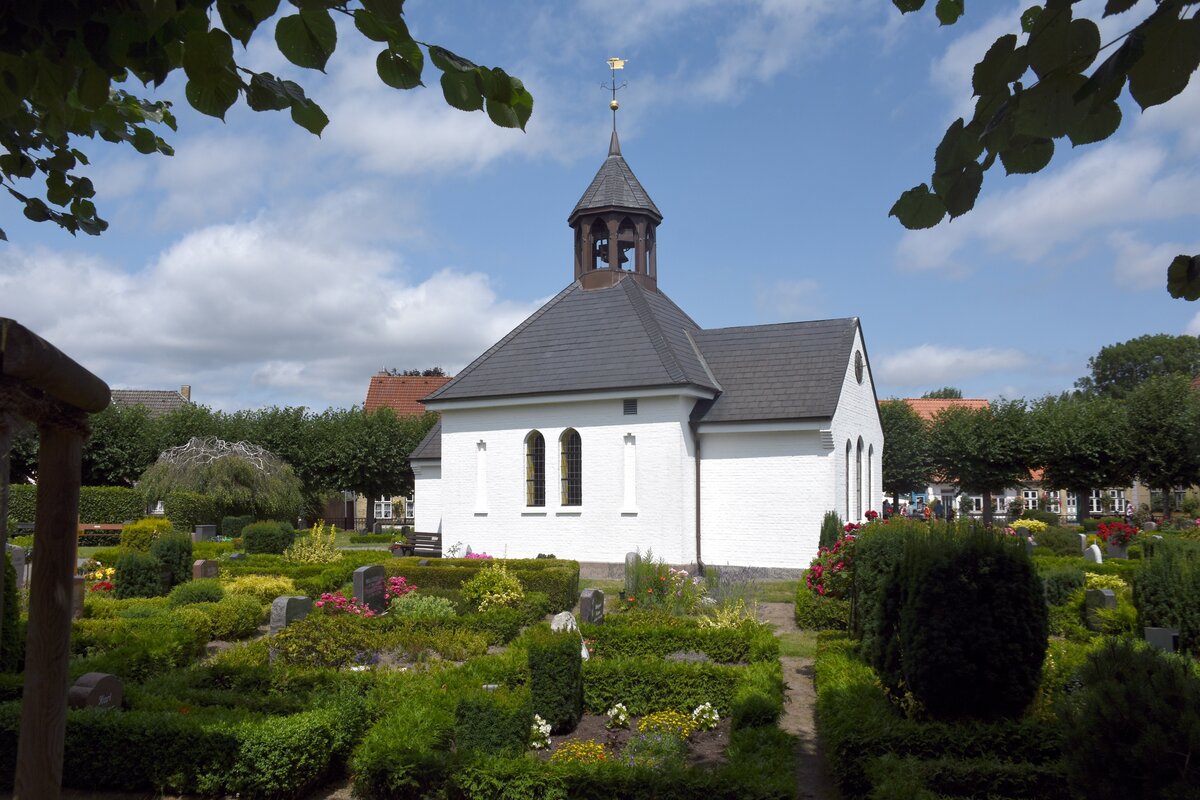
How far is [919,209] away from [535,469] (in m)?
20.1

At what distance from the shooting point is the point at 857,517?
23.0 m

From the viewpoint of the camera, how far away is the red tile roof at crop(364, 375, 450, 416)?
174 feet

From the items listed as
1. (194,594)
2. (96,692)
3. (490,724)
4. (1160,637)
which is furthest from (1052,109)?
(194,594)

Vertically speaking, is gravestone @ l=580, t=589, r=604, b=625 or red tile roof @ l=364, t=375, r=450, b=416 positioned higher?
red tile roof @ l=364, t=375, r=450, b=416

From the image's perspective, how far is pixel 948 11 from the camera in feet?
10.3

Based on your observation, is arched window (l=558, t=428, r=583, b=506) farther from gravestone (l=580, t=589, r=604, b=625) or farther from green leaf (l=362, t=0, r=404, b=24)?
green leaf (l=362, t=0, r=404, b=24)

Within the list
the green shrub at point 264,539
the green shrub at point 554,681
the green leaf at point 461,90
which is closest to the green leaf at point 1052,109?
the green leaf at point 461,90

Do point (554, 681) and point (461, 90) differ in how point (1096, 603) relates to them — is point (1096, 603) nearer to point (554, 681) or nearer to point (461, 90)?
point (554, 681)

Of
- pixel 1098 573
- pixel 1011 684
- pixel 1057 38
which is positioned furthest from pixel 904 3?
pixel 1098 573

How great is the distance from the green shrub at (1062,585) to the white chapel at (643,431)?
657 centimetres

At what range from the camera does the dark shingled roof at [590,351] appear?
21.3 m

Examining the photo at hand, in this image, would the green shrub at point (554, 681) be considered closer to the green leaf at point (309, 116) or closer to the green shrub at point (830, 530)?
the green leaf at point (309, 116)

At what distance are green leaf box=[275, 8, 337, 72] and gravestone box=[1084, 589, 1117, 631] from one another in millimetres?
12780

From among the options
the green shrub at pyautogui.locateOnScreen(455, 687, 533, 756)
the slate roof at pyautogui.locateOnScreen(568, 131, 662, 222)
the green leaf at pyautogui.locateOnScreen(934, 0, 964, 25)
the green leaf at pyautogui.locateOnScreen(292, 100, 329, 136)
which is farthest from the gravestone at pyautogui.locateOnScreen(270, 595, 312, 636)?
the slate roof at pyautogui.locateOnScreen(568, 131, 662, 222)
